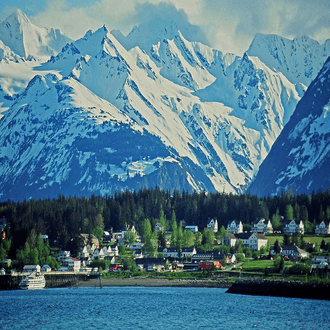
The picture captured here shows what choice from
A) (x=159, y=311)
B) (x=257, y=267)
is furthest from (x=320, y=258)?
(x=159, y=311)

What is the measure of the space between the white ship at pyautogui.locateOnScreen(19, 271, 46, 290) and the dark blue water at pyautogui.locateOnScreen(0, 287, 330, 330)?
48.0ft

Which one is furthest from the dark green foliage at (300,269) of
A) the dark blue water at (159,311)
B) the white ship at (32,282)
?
the white ship at (32,282)

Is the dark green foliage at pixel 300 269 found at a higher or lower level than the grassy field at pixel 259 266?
lower

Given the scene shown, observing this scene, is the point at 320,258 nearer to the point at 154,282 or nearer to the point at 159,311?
the point at 154,282

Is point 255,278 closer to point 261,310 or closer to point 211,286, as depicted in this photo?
point 211,286

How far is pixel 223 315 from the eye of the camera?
5335 inches

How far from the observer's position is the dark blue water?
12656 cm

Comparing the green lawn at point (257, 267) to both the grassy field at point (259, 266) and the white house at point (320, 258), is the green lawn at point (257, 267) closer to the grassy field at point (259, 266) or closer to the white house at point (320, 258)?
the grassy field at point (259, 266)

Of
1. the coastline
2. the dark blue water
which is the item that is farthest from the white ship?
the dark blue water

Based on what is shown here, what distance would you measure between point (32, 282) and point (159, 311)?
57.2 metres

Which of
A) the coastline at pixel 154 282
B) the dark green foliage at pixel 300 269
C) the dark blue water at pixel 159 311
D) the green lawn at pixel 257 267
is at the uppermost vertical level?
the green lawn at pixel 257 267

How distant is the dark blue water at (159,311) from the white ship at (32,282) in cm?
1464

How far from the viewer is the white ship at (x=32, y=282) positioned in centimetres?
18975

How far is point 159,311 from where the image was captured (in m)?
141
